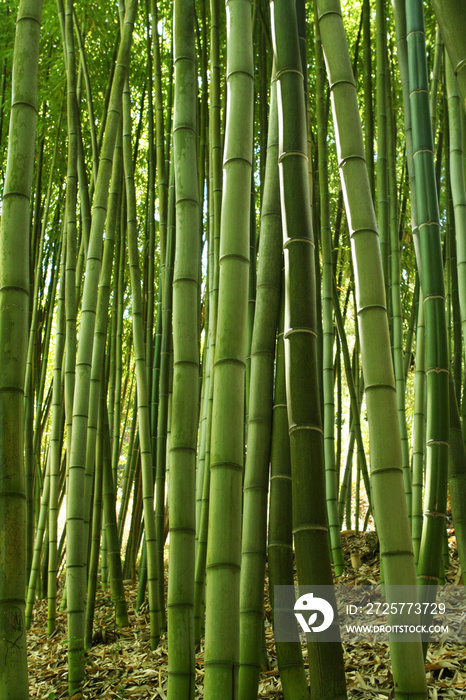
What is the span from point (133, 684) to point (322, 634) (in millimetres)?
1173

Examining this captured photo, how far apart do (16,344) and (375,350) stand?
614 mm

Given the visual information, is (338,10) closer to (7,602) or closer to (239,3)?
(239,3)

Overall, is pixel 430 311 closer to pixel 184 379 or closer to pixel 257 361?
pixel 257 361

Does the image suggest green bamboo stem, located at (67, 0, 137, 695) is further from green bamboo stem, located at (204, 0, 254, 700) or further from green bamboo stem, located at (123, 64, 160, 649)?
green bamboo stem, located at (204, 0, 254, 700)

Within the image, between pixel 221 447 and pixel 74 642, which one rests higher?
pixel 221 447

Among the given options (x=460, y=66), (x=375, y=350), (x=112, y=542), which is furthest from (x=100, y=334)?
(x=460, y=66)

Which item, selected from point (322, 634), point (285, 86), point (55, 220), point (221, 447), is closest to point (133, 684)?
point (322, 634)

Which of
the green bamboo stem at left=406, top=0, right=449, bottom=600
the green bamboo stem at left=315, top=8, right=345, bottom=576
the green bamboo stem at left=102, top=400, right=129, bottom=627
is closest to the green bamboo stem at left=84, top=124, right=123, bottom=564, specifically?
the green bamboo stem at left=102, top=400, right=129, bottom=627

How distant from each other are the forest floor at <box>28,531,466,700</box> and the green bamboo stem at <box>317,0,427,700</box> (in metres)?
0.68

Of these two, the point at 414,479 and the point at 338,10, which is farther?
the point at 414,479

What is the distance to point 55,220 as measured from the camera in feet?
14.5

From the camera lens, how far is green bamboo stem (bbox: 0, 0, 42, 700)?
2.91 ft

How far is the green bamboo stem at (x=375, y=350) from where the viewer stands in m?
0.98

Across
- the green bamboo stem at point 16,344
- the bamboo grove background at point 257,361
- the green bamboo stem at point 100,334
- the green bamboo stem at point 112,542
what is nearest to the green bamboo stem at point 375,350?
the bamboo grove background at point 257,361
